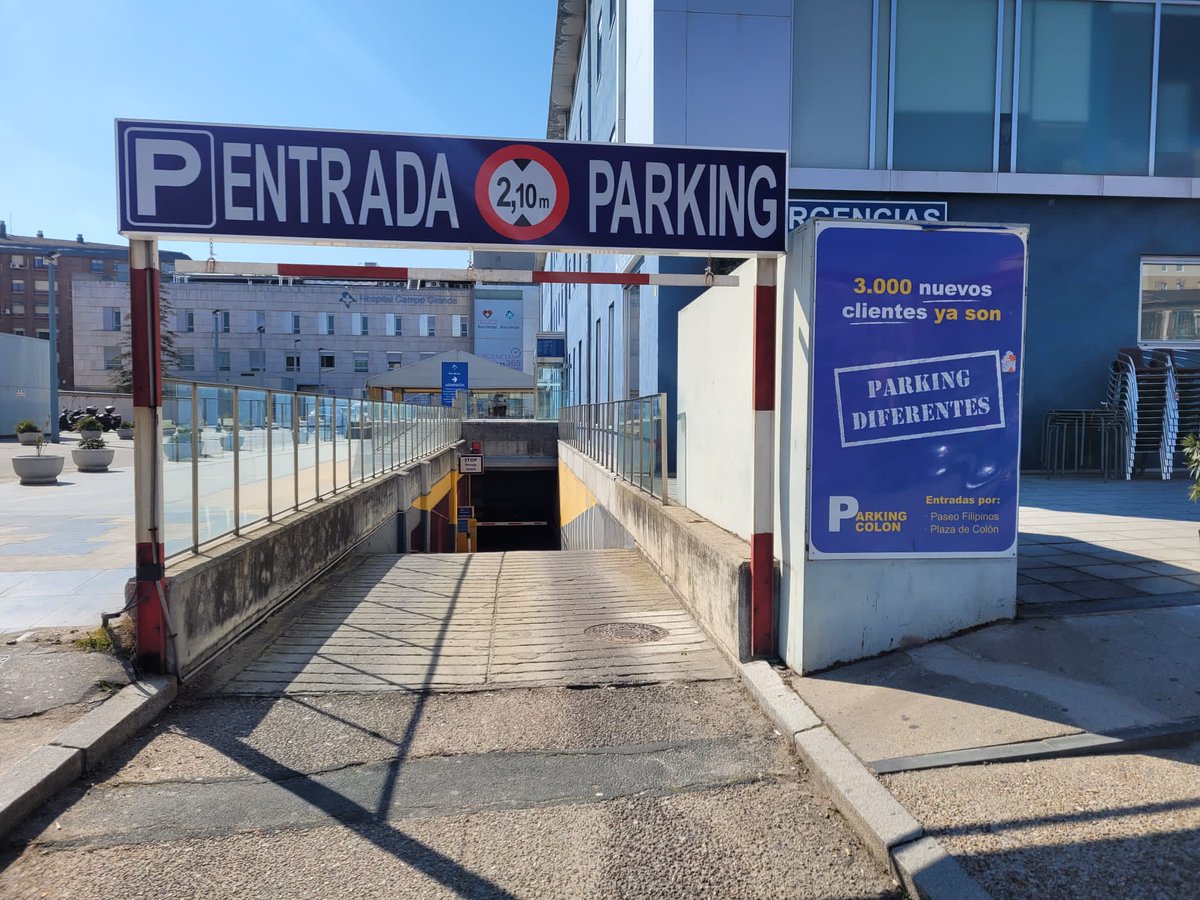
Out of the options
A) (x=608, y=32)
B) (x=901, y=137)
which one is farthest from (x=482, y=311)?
(x=901, y=137)

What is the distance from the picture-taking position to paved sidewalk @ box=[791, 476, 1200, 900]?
3.03 metres

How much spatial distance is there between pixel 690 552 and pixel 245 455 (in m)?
3.92

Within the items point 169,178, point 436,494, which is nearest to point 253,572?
point 169,178

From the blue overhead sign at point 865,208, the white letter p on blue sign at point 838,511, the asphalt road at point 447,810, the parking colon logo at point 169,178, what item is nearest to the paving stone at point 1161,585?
the white letter p on blue sign at point 838,511

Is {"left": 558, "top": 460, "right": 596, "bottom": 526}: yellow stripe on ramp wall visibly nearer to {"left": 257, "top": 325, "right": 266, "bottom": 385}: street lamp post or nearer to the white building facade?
the white building facade

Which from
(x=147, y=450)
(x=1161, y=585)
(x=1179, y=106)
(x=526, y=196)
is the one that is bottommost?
(x=1161, y=585)

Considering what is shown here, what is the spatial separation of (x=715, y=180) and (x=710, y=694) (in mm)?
3191

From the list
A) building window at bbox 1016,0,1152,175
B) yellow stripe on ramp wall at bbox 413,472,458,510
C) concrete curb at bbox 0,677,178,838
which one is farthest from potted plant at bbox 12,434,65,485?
building window at bbox 1016,0,1152,175

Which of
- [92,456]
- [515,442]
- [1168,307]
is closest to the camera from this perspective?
[1168,307]

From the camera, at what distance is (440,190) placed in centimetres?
493

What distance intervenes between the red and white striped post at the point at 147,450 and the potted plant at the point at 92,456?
19340mm

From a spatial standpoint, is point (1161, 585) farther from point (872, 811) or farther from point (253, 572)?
point (253, 572)

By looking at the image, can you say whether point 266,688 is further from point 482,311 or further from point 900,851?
point 482,311

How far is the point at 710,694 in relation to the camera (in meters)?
5.03
